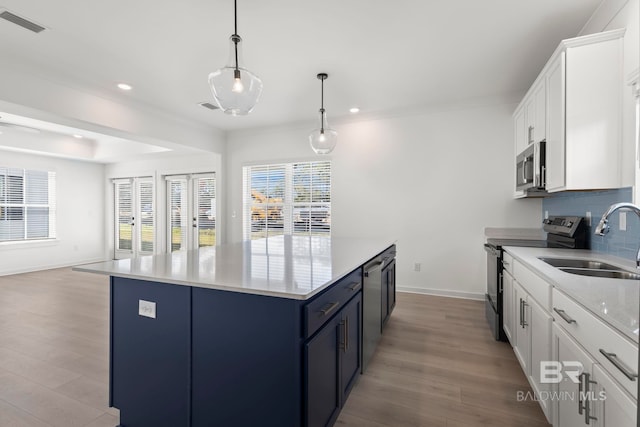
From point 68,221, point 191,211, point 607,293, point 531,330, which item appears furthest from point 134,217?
point 607,293

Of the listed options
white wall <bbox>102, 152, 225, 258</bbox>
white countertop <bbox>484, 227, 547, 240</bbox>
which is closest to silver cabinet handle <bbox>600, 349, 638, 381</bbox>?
white countertop <bbox>484, 227, 547, 240</bbox>

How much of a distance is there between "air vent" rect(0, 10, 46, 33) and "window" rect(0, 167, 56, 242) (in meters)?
5.01

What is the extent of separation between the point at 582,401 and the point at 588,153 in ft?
5.41

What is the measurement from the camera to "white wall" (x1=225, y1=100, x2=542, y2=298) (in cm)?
417

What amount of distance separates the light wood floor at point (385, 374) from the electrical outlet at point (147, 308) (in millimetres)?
785

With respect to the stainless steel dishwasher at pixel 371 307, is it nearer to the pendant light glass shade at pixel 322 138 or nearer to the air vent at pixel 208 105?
the pendant light glass shade at pixel 322 138

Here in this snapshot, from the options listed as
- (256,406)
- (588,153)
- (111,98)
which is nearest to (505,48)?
(588,153)

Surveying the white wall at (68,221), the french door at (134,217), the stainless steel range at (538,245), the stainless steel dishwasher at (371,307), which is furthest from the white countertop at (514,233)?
the white wall at (68,221)

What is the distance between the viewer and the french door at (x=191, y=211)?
6602 mm

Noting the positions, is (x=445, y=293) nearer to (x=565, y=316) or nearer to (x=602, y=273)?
(x=602, y=273)

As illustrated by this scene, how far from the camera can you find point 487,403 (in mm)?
1994

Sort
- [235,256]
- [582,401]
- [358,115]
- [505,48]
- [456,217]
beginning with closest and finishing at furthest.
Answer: [582,401]
[235,256]
[505,48]
[456,217]
[358,115]

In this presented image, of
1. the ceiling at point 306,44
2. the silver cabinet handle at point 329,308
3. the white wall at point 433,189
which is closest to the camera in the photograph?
the silver cabinet handle at point 329,308

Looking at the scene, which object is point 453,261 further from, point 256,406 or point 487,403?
point 256,406
